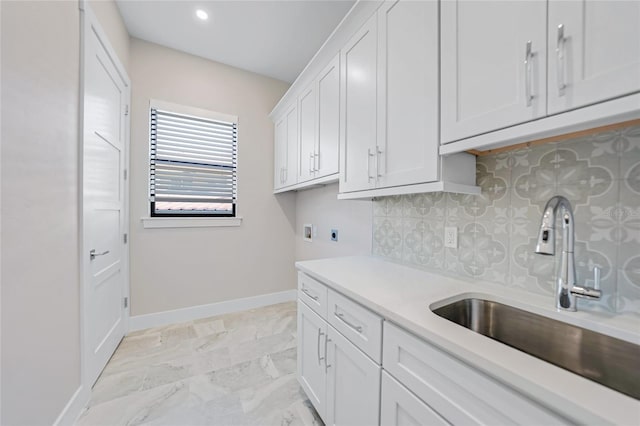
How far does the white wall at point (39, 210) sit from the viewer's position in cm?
100

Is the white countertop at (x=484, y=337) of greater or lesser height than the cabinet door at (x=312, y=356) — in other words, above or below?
above

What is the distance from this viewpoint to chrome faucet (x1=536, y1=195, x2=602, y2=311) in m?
0.84

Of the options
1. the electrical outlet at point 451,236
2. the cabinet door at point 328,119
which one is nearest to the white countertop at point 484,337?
the electrical outlet at point 451,236

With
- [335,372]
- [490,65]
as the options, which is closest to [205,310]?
[335,372]

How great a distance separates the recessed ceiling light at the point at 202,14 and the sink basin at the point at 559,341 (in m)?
2.81

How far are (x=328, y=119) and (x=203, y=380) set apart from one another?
2093 millimetres

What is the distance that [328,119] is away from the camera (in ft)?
6.15

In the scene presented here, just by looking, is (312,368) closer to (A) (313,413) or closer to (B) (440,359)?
(A) (313,413)

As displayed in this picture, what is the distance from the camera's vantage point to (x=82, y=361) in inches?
61.1

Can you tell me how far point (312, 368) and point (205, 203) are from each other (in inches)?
85.2

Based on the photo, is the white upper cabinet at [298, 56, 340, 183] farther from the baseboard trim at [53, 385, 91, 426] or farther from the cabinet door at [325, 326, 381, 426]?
the baseboard trim at [53, 385, 91, 426]

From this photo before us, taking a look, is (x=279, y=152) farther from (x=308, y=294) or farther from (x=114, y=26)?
(x=308, y=294)

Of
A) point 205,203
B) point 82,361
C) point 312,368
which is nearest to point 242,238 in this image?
point 205,203

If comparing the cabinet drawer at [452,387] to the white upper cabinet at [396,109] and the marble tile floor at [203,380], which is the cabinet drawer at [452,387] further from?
the marble tile floor at [203,380]
